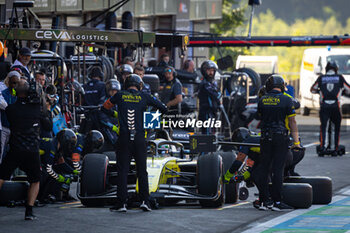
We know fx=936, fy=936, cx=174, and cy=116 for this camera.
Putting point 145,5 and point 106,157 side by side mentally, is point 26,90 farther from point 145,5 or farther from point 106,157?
point 145,5

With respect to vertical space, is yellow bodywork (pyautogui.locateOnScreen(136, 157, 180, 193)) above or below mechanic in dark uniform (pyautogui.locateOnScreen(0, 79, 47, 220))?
below

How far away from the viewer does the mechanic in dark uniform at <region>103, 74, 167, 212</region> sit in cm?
1209

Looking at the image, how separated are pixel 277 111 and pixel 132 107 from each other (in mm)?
1966

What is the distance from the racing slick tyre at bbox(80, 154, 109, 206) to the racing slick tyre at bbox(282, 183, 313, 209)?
7.99ft

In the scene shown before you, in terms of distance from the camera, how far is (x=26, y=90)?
11.5 meters

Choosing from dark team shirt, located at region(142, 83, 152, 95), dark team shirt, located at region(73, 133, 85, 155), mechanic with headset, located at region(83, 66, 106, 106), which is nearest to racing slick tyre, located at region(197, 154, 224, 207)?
dark team shirt, located at region(73, 133, 85, 155)

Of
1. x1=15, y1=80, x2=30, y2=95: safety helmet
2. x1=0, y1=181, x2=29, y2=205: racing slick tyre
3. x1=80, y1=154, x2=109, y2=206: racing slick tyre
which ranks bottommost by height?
x1=0, y1=181, x2=29, y2=205: racing slick tyre

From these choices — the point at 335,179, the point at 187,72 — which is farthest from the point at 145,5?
the point at 335,179

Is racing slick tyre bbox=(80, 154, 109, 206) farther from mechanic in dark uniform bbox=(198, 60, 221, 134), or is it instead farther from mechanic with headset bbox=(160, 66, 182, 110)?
mechanic in dark uniform bbox=(198, 60, 221, 134)

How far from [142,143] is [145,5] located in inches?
1042

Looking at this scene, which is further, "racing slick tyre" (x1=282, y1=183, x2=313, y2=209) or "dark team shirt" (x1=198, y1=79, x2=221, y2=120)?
"dark team shirt" (x1=198, y1=79, x2=221, y2=120)

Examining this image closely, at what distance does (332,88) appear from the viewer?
67.8 ft

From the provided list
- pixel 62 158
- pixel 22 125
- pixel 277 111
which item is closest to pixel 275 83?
pixel 277 111

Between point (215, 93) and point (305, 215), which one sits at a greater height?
point (215, 93)
